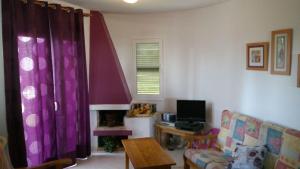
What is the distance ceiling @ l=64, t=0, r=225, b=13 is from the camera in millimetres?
4027

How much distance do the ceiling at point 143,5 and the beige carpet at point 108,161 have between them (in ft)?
8.20

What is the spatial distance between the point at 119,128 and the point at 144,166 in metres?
1.88

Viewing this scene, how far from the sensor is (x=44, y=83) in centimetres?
348

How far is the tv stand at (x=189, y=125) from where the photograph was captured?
14.2ft

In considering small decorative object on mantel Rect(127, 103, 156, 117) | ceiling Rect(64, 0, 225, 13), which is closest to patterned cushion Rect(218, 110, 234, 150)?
small decorative object on mantel Rect(127, 103, 156, 117)

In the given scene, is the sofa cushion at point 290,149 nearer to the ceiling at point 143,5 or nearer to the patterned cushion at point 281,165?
the patterned cushion at point 281,165

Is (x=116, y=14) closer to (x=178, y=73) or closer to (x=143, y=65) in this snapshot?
(x=143, y=65)

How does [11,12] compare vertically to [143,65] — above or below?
above

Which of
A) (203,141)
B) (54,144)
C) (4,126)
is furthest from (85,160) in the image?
(203,141)

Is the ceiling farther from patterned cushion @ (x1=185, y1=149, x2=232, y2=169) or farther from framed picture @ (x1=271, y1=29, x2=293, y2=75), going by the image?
patterned cushion @ (x1=185, y1=149, x2=232, y2=169)

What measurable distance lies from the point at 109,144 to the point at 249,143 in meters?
2.41

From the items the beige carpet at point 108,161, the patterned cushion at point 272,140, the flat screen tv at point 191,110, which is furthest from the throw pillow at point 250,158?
the flat screen tv at point 191,110

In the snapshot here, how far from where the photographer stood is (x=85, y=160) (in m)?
4.32

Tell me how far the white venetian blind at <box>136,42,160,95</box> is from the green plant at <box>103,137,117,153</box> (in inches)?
41.3
